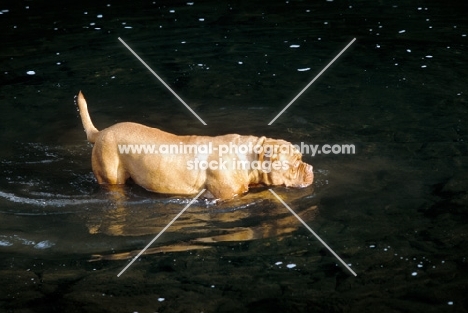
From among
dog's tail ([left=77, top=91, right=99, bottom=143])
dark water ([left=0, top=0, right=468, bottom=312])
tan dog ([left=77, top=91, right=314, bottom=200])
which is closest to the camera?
dark water ([left=0, top=0, right=468, bottom=312])

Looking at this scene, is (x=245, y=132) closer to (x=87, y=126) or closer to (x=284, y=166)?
(x=284, y=166)

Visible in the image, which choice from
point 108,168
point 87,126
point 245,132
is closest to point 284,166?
point 108,168

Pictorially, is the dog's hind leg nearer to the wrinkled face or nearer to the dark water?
the dark water

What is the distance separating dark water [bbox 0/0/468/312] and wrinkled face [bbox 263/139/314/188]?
166mm

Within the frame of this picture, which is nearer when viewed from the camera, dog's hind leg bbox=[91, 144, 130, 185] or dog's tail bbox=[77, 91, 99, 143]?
dog's hind leg bbox=[91, 144, 130, 185]

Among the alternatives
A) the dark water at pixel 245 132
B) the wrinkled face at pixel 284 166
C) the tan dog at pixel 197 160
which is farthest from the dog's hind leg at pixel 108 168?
the wrinkled face at pixel 284 166

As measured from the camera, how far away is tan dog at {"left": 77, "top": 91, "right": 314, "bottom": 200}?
26.8ft

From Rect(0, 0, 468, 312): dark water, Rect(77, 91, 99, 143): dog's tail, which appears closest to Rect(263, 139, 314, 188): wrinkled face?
Rect(0, 0, 468, 312): dark water

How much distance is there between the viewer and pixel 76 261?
23.8 ft

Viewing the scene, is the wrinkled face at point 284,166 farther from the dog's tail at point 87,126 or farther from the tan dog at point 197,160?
the dog's tail at point 87,126

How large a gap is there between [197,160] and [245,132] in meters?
2.20

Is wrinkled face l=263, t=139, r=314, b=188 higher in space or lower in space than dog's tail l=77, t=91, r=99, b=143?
lower

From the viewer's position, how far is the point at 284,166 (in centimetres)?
827

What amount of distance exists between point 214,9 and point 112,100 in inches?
194
